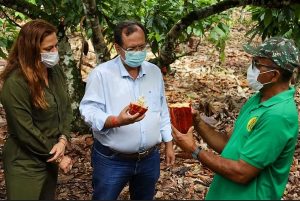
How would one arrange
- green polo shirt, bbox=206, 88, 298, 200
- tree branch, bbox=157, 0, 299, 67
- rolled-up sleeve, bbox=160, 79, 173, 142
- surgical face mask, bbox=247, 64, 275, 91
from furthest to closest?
tree branch, bbox=157, 0, 299, 67
rolled-up sleeve, bbox=160, 79, 173, 142
surgical face mask, bbox=247, 64, 275, 91
green polo shirt, bbox=206, 88, 298, 200

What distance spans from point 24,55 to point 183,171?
8.61 ft

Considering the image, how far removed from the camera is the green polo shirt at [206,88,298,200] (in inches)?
82.0

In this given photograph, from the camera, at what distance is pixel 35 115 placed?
9.08 ft

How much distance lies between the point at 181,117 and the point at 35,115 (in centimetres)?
94

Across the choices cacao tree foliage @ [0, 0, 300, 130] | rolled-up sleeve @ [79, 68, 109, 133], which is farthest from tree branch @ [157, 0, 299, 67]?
rolled-up sleeve @ [79, 68, 109, 133]

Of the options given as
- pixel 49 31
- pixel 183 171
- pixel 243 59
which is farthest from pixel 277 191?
pixel 243 59

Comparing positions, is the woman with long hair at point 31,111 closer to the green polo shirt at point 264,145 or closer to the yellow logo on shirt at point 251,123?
the green polo shirt at point 264,145

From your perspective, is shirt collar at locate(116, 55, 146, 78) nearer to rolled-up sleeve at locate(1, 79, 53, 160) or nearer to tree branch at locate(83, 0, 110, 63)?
rolled-up sleeve at locate(1, 79, 53, 160)

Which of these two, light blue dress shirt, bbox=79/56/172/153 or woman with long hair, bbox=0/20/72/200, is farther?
light blue dress shirt, bbox=79/56/172/153

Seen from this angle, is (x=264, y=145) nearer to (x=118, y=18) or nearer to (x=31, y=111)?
(x=31, y=111)

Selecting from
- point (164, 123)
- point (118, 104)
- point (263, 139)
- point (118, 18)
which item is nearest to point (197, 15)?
point (118, 18)

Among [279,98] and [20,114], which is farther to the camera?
[20,114]

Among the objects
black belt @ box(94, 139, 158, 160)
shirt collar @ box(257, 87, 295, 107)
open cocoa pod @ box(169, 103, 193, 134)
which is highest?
shirt collar @ box(257, 87, 295, 107)

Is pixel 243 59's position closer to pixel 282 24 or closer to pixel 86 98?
pixel 282 24
